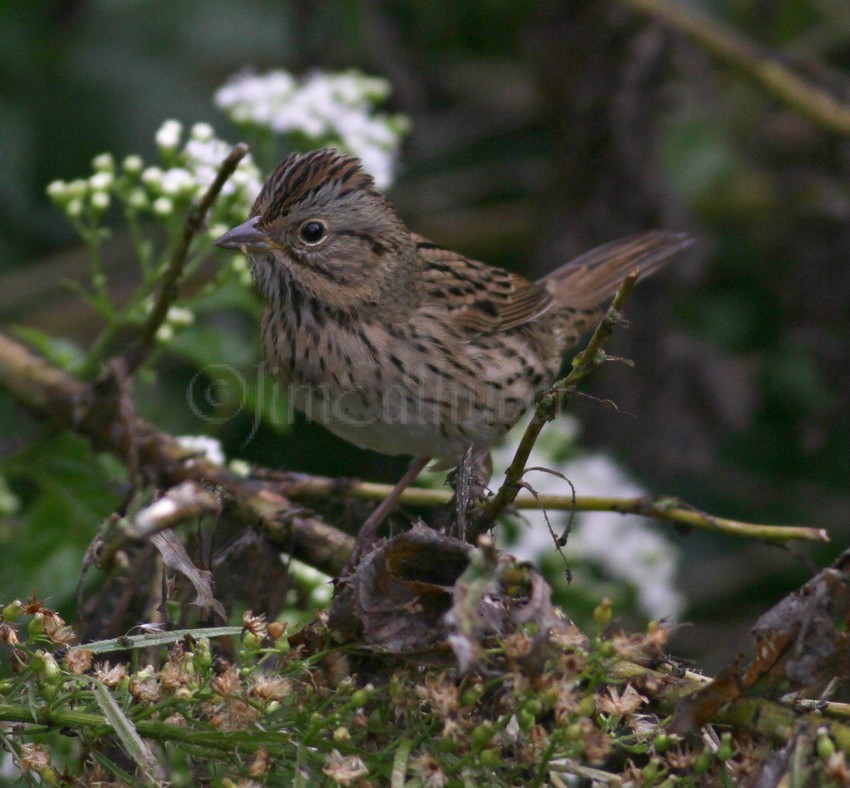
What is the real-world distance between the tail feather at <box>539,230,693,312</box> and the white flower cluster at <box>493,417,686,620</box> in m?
0.46

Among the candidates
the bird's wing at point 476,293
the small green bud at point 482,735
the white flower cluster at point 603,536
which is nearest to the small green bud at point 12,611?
the small green bud at point 482,735

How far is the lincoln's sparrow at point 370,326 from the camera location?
11.1 ft

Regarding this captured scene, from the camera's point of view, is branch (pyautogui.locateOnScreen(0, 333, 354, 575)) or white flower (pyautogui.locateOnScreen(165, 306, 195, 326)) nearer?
branch (pyautogui.locateOnScreen(0, 333, 354, 575))

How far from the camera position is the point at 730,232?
5684mm

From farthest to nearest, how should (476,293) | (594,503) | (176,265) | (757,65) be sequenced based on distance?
(757,65), (476,293), (176,265), (594,503)

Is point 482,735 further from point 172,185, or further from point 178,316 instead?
point 172,185

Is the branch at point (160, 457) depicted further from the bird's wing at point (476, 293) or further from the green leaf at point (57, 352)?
the bird's wing at point (476, 293)

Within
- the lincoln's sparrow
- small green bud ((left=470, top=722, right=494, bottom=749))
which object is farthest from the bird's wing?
small green bud ((left=470, top=722, right=494, bottom=749))

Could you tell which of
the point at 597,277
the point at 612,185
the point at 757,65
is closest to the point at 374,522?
the point at 597,277

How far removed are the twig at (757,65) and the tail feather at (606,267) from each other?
0.81 metres

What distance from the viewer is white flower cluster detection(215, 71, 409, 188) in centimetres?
388

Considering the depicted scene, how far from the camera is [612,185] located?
4941mm

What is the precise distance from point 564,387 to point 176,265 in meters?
1.38

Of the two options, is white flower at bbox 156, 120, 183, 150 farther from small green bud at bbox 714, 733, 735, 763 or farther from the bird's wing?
small green bud at bbox 714, 733, 735, 763
